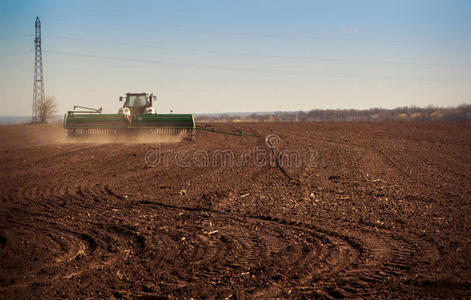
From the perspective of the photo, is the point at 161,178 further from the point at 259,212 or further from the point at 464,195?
the point at 464,195

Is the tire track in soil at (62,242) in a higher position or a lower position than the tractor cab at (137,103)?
lower

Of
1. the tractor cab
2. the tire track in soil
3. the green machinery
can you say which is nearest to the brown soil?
the tire track in soil

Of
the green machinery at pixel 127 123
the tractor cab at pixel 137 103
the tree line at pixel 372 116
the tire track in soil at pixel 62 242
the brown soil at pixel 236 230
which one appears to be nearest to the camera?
the brown soil at pixel 236 230

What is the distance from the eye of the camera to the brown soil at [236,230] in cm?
445

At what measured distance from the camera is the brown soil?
4.45m

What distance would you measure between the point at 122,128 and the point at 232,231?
48.6 feet

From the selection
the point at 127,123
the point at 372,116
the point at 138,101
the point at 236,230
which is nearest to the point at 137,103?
the point at 138,101

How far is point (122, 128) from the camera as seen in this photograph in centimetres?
1997

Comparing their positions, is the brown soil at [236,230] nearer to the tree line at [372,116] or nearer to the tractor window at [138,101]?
the tractor window at [138,101]

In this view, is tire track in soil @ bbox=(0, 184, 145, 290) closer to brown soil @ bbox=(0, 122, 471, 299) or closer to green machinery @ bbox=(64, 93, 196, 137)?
brown soil @ bbox=(0, 122, 471, 299)

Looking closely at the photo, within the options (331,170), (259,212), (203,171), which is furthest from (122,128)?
(259,212)

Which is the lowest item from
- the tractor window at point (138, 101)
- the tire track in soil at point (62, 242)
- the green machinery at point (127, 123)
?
the tire track in soil at point (62, 242)

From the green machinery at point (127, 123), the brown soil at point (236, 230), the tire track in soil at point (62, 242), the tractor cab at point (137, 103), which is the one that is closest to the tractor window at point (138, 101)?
the tractor cab at point (137, 103)

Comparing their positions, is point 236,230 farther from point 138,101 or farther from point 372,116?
point 372,116
